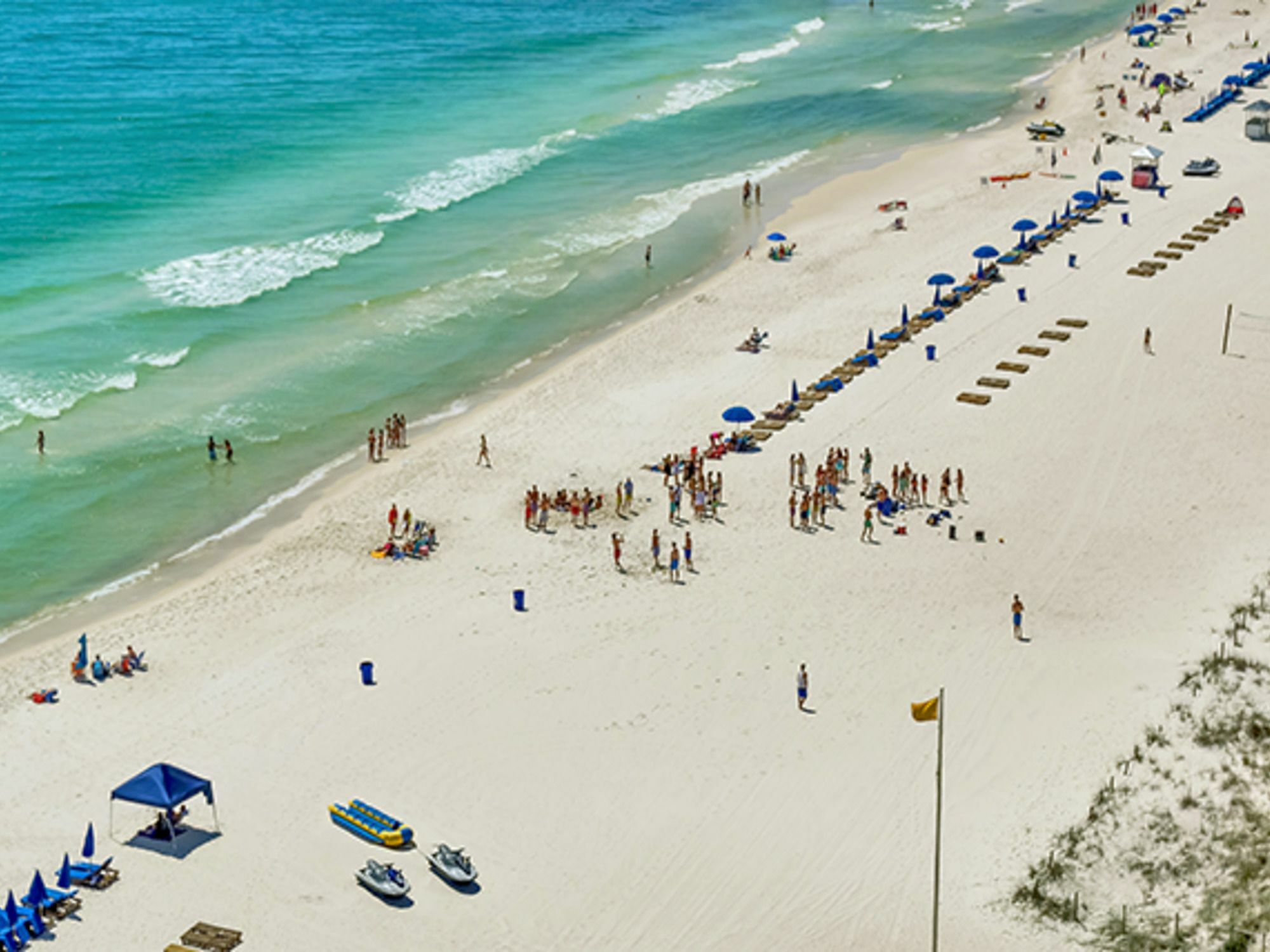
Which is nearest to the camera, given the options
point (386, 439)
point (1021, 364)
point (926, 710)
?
point (926, 710)

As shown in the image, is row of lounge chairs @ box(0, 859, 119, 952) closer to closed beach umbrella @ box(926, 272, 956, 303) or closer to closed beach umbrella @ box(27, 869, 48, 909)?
closed beach umbrella @ box(27, 869, 48, 909)

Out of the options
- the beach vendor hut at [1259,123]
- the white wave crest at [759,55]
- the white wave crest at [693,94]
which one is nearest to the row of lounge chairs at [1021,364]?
the beach vendor hut at [1259,123]

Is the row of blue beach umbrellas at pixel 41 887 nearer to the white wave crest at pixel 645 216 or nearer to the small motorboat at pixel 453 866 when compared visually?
the small motorboat at pixel 453 866

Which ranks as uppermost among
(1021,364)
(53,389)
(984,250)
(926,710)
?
(926,710)

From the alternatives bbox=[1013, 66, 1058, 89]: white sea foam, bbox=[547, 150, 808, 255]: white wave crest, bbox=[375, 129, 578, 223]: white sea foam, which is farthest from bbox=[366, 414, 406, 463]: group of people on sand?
bbox=[1013, 66, 1058, 89]: white sea foam

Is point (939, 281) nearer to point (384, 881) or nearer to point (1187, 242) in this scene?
point (1187, 242)

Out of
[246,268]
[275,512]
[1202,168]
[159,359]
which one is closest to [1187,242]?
[1202,168]
